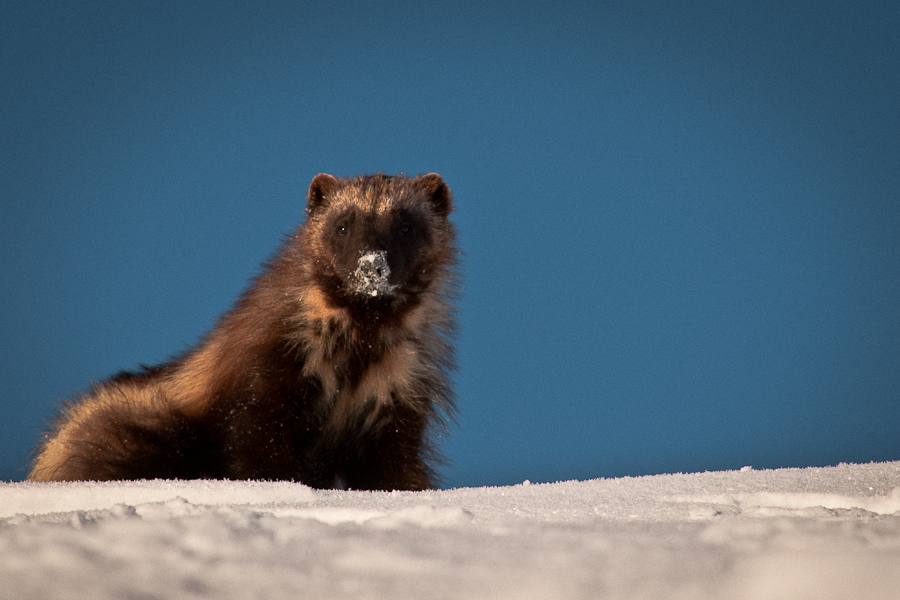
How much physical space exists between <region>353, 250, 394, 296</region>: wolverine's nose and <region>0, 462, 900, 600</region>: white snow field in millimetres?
2502

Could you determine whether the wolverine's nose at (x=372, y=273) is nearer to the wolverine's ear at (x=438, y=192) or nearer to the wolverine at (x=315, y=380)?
the wolverine at (x=315, y=380)

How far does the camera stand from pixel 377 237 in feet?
16.6

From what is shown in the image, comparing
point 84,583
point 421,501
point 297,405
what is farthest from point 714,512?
point 297,405

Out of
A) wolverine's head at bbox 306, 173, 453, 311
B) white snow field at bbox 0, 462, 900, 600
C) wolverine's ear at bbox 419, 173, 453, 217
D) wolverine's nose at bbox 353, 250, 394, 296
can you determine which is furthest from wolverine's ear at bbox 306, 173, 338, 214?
white snow field at bbox 0, 462, 900, 600

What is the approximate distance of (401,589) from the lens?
5.99 ft

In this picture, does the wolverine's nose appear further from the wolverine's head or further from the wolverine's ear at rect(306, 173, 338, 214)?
the wolverine's ear at rect(306, 173, 338, 214)

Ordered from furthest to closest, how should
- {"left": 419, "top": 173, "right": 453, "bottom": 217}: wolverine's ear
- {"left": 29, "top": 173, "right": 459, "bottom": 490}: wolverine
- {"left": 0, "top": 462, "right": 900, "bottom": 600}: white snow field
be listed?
1. {"left": 419, "top": 173, "right": 453, "bottom": 217}: wolverine's ear
2. {"left": 29, "top": 173, "right": 459, "bottom": 490}: wolverine
3. {"left": 0, "top": 462, "right": 900, "bottom": 600}: white snow field

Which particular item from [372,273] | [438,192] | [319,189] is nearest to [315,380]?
[372,273]

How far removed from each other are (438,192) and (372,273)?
1397 millimetres

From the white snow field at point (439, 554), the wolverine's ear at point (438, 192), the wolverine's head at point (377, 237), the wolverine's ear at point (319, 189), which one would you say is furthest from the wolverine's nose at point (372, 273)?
the white snow field at point (439, 554)

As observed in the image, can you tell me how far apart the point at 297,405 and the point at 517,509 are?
8.03 ft

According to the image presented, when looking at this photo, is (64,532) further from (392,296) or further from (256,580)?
(392,296)

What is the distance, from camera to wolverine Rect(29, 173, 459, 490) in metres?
4.83

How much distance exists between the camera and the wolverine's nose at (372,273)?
4871 millimetres
